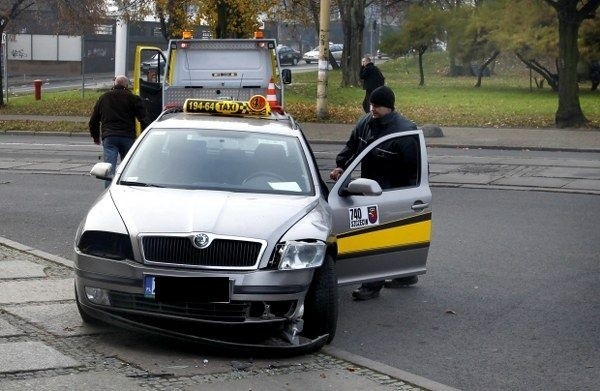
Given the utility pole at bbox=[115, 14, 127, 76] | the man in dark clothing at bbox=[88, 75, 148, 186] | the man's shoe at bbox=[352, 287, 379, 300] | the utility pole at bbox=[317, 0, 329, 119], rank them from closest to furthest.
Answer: the man's shoe at bbox=[352, 287, 379, 300] → the man in dark clothing at bbox=[88, 75, 148, 186] → the utility pole at bbox=[317, 0, 329, 119] → the utility pole at bbox=[115, 14, 127, 76]

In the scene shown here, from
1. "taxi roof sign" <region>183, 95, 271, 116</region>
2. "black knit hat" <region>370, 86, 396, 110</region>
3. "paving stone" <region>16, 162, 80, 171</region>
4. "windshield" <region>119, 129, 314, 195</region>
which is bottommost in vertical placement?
"paving stone" <region>16, 162, 80, 171</region>

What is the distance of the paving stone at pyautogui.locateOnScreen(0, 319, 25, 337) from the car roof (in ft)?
7.15

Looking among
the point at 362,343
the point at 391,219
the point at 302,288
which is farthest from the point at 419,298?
the point at 302,288

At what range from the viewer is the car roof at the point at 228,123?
9.24 metres

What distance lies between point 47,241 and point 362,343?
496cm

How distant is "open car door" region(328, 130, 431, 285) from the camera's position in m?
8.70

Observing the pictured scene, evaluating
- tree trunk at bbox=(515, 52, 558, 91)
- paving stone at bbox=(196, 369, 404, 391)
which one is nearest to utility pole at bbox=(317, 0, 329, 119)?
tree trunk at bbox=(515, 52, 558, 91)

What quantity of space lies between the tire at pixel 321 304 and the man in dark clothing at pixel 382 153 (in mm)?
1760

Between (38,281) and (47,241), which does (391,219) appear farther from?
(47,241)

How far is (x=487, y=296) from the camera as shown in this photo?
32.2ft

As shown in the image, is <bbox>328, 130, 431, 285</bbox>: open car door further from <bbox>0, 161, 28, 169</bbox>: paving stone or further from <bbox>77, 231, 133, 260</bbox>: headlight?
<bbox>0, 161, 28, 169</bbox>: paving stone

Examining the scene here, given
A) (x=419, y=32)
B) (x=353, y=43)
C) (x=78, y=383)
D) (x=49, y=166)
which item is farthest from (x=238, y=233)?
(x=419, y=32)

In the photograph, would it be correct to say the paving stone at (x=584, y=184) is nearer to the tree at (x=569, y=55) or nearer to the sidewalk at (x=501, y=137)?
the sidewalk at (x=501, y=137)

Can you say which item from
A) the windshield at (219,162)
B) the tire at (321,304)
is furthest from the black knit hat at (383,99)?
the tire at (321,304)
